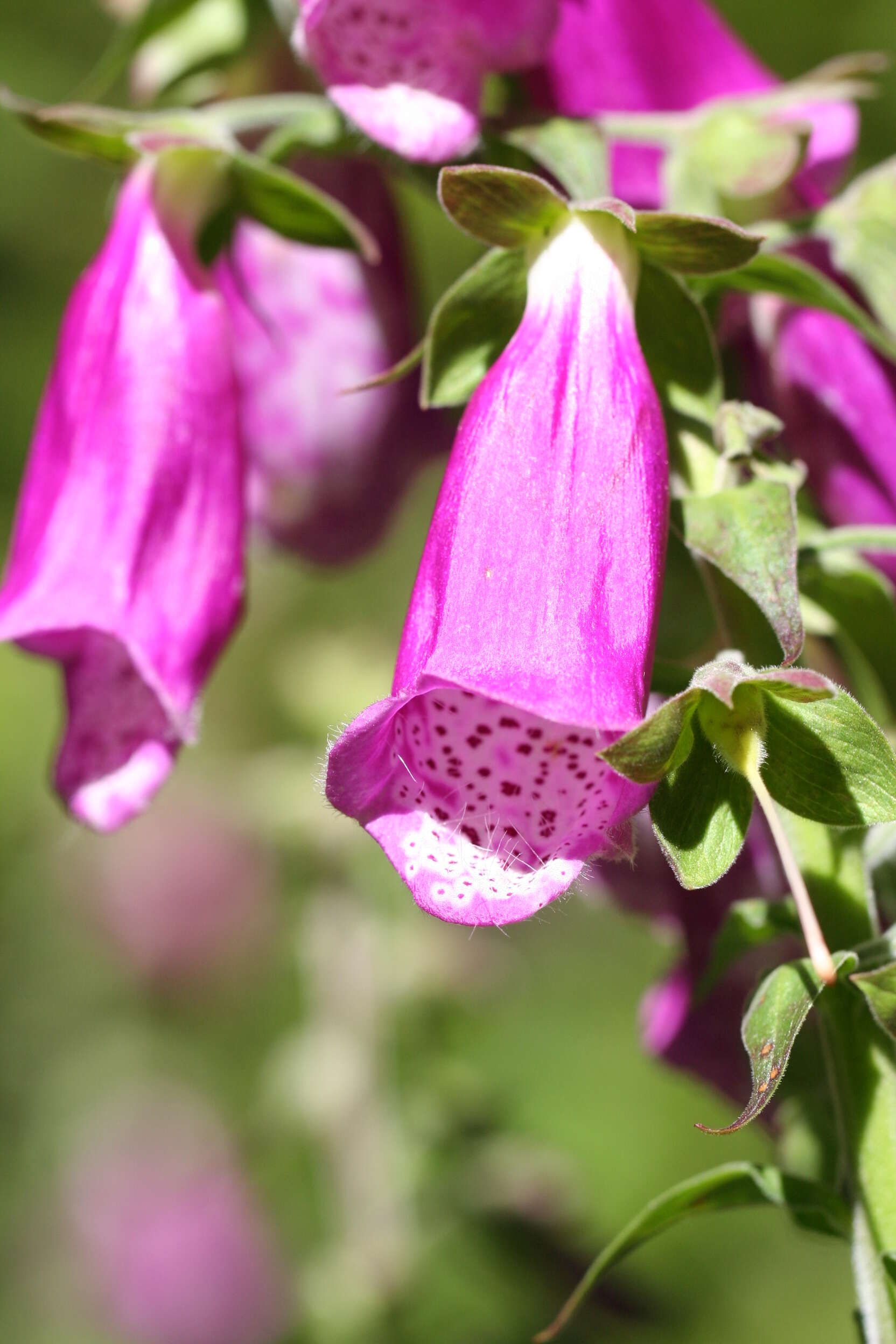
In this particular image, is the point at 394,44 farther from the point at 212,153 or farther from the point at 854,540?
the point at 854,540

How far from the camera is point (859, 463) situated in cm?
72

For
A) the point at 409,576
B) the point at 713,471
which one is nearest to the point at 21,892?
the point at 409,576

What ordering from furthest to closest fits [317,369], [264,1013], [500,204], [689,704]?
1. [264,1013]
2. [317,369]
3. [500,204]
4. [689,704]

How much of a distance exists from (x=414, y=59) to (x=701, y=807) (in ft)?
1.17

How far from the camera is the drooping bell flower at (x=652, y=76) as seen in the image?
727mm

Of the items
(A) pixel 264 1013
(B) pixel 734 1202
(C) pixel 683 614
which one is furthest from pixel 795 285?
(A) pixel 264 1013

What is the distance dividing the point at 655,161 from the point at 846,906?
0.40 m

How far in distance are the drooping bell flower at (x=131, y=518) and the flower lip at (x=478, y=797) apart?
7.1 inches

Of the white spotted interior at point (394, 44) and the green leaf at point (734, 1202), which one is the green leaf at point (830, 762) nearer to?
the green leaf at point (734, 1202)

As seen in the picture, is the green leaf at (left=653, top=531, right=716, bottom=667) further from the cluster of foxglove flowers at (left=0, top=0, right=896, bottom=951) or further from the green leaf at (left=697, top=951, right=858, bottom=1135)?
the green leaf at (left=697, top=951, right=858, bottom=1135)

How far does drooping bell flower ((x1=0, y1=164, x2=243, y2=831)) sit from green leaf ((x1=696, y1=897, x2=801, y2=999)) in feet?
0.85

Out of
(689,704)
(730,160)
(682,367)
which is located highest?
(730,160)

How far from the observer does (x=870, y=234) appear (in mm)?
683

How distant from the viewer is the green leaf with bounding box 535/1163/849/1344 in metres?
0.58
